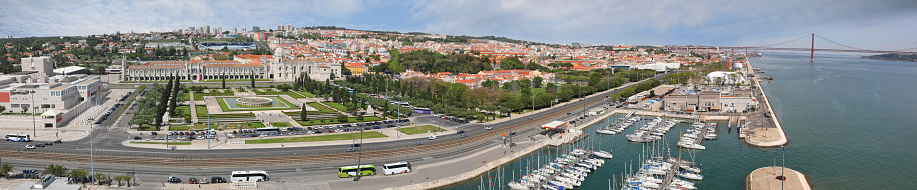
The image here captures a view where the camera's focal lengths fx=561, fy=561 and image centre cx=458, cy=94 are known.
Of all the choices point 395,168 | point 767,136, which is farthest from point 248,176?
point 767,136

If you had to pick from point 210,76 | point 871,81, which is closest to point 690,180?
point 210,76

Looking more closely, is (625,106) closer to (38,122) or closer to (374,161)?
(374,161)

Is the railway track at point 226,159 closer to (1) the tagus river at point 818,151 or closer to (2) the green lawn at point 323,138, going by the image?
(2) the green lawn at point 323,138

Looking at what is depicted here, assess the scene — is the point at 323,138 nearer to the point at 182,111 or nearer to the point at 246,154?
the point at 246,154

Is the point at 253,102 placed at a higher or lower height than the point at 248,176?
higher

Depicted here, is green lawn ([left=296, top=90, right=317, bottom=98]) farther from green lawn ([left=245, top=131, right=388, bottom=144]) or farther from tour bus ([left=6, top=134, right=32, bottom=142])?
tour bus ([left=6, top=134, right=32, bottom=142])

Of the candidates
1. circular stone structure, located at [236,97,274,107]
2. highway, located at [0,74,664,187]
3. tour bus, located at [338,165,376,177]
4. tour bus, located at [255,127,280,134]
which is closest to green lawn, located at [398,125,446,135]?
highway, located at [0,74,664,187]
